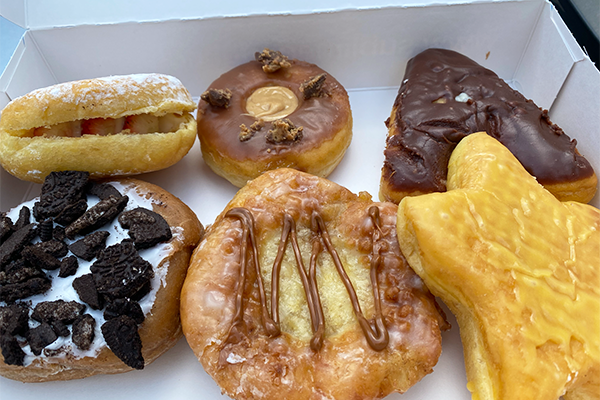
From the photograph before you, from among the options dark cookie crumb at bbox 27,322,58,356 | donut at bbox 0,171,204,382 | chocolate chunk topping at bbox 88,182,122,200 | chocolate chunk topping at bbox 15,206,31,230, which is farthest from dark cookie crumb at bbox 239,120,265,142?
dark cookie crumb at bbox 27,322,58,356

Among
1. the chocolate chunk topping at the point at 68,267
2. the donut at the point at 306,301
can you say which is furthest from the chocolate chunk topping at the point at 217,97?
the chocolate chunk topping at the point at 68,267

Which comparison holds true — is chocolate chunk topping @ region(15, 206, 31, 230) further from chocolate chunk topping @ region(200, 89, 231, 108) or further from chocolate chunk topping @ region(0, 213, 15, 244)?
chocolate chunk topping @ region(200, 89, 231, 108)

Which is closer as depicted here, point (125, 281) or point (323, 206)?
point (125, 281)

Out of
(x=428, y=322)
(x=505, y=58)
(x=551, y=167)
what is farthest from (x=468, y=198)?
(x=505, y=58)

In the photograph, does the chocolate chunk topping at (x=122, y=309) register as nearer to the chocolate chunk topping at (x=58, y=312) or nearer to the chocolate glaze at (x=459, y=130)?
the chocolate chunk topping at (x=58, y=312)

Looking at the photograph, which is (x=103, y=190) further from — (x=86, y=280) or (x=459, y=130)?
(x=459, y=130)

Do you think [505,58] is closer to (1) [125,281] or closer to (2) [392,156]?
(2) [392,156]

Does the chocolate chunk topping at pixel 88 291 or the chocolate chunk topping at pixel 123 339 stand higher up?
the chocolate chunk topping at pixel 88 291
